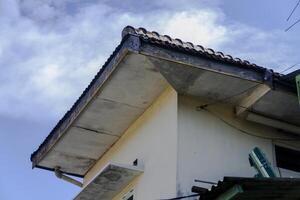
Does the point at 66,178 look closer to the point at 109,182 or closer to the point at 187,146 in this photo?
the point at 109,182

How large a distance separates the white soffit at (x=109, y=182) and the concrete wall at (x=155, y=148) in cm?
11

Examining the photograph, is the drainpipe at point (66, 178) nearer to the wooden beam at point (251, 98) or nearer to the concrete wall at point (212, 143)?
the concrete wall at point (212, 143)

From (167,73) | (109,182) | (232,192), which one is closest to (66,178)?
(109,182)

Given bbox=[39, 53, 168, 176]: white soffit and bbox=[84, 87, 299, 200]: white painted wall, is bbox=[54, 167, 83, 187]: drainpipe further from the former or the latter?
bbox=[84, 87, 299, 200]: white painted wall

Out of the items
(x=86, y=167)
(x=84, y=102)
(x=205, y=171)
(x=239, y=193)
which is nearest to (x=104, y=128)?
(x=84, y=102)

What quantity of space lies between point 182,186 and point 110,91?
1.90 m

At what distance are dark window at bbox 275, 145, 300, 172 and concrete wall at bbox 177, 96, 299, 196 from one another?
0.18 metres

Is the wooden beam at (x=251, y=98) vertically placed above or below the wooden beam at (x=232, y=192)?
above

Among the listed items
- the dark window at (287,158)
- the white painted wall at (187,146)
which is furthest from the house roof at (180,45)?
the dark window at (287,158)

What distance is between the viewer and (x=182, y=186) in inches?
325

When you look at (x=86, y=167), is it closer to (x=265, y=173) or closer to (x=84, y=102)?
(x=84, y=102)

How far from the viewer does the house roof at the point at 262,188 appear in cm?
682

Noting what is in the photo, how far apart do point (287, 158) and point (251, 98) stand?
1.20 metres

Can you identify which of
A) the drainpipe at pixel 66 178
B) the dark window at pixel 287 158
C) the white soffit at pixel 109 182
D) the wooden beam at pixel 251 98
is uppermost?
the wooden beam at pixel 251 98
